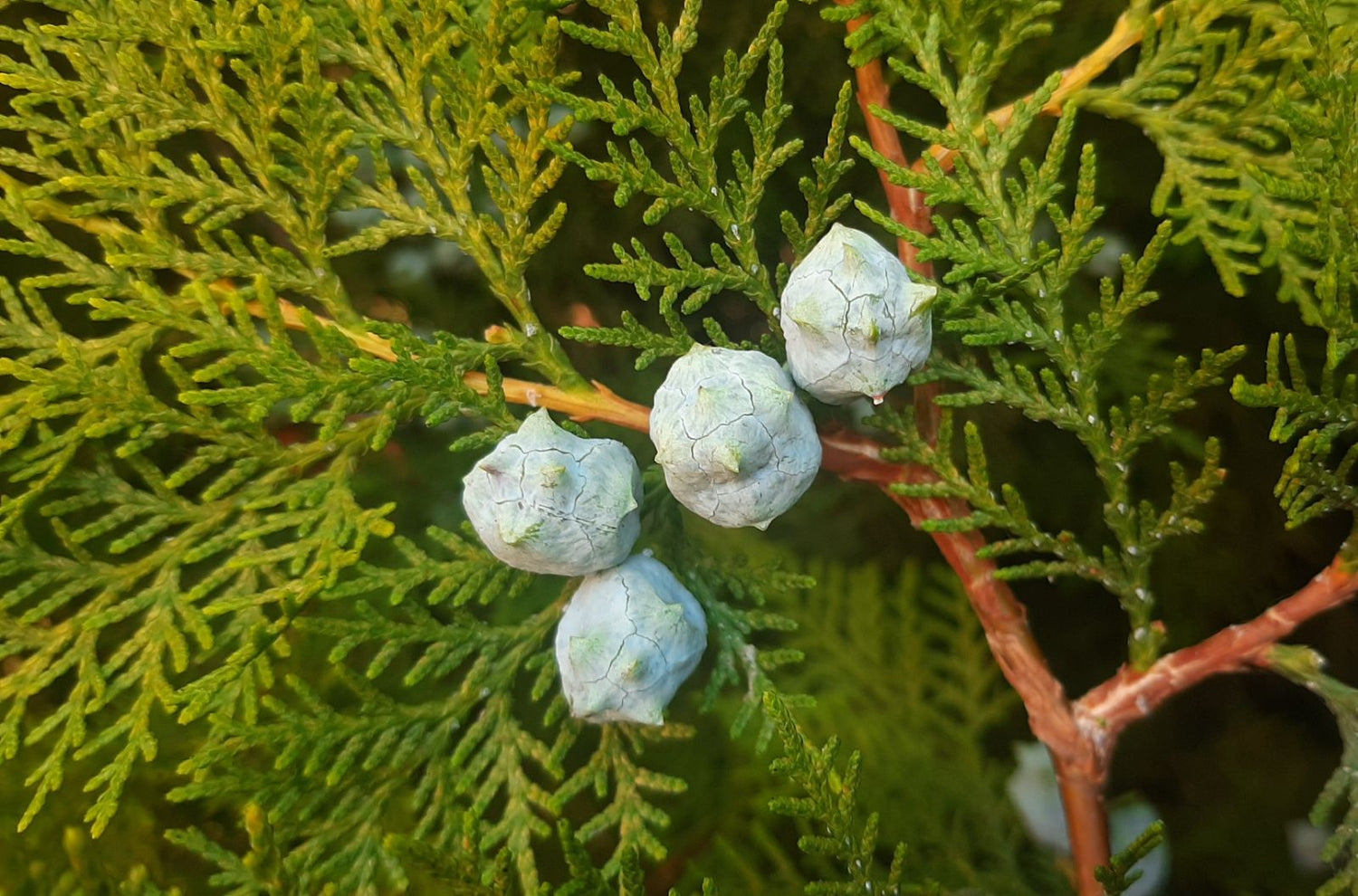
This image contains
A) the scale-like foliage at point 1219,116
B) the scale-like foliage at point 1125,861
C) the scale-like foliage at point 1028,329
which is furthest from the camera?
the scale-like foliage at point 1219,116

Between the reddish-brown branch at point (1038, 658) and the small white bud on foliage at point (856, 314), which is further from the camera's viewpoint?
the reddish-brown branch at point (1038, 658)

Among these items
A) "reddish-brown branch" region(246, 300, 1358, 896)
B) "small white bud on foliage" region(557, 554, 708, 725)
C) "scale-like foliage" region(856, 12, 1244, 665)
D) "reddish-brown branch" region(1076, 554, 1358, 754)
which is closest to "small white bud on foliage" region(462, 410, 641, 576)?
"small white bud on foliage" region(557, 554, 708, 725)

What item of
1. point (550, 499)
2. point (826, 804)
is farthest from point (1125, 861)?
point (550, 499)

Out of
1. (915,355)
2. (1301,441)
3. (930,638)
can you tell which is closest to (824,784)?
(915,355)

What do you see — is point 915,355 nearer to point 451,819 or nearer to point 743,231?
point 743,231

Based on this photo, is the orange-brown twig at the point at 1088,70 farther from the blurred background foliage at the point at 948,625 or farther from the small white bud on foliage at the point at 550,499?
the small white bud on foliage at the point at 550,499

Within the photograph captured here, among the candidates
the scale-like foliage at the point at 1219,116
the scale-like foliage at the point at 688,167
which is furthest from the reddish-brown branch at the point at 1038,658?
the scale-like foliage at the point at 1219,116
